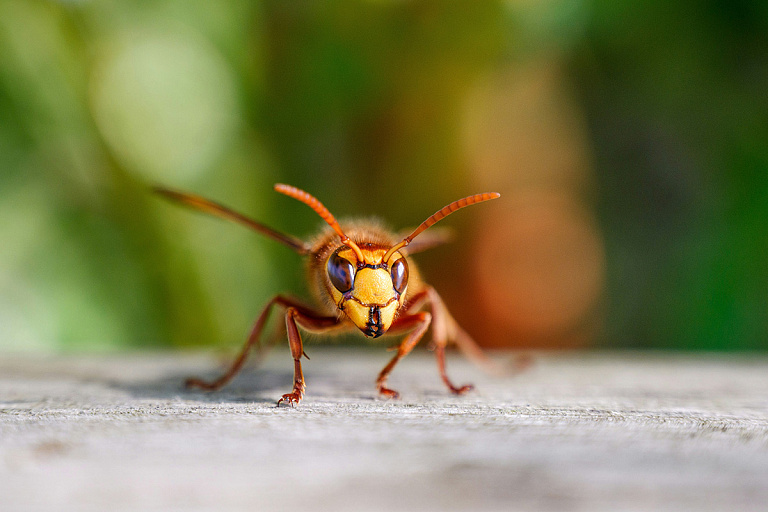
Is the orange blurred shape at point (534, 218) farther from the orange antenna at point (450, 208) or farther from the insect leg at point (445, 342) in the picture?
the orange antenna at point (450, 208)

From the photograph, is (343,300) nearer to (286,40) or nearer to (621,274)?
(286,40)

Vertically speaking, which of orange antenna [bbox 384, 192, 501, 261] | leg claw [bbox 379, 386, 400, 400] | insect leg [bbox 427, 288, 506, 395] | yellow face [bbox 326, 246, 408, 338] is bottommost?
leg claw [bbox 379, 386, 400, 400]

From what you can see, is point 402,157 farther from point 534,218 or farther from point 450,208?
point 450,208

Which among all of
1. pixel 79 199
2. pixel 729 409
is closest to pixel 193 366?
pixel 79 199

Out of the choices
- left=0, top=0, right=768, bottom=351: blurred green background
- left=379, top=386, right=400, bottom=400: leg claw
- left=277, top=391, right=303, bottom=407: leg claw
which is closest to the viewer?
left=277, top=391, right=303, bottom=407: leg claw

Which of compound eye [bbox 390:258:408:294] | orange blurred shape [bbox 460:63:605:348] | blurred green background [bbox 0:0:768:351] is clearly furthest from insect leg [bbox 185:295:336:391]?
orange blurred shape [bbox 460:63:605:348]

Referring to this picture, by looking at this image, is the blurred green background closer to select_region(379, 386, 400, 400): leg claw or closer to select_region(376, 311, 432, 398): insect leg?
select_region(376, 311, 432, 398): insect leg

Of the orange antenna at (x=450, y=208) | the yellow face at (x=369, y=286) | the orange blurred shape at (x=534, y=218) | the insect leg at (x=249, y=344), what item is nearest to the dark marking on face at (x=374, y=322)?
the yellow face at (x=369, y=286)

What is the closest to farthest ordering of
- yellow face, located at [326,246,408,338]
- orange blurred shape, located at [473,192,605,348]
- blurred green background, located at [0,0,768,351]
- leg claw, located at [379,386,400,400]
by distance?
1. leg claw, located at [379,386,400,400]
2. yellow face, located at [326,246,408,338]
3. blurred green background, located at [0,0,768,351]
4. orange blurred shape, located at [473,192,605,348]
